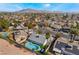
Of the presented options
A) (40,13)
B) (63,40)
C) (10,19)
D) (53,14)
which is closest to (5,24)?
(10,19)

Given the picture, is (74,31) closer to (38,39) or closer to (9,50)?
(38,39)

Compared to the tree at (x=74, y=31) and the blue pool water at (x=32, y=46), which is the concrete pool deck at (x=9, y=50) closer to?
the blue pool water at (x=32, y=46)

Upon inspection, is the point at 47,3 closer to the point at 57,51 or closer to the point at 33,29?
the point at 33,29

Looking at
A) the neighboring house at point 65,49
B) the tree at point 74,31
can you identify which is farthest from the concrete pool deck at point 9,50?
the tree at point 74,31

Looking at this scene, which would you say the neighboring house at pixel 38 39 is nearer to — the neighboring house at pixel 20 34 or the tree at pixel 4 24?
the neighboring house at pixel 20 34

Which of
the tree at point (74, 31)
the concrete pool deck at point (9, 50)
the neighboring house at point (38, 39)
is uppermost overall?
the tree at point (74, 31)

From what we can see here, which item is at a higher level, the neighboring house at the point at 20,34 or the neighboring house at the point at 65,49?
the neighboring house at the point at 20,34
